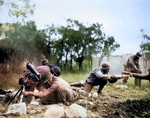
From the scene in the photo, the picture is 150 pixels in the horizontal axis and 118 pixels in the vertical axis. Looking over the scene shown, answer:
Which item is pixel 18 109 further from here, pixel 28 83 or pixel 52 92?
pixel 52 92

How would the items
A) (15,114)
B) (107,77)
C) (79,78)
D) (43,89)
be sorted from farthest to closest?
(79,78)
(107,77)
(43,89)
(15,114)

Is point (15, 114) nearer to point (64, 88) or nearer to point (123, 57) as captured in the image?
point (64, 88)

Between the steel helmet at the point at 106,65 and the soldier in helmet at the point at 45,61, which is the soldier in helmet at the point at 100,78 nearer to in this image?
the steel helmet at the point at 106,65

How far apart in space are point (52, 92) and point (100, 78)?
1.39 m

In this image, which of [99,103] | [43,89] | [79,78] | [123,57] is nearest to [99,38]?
[123,57]

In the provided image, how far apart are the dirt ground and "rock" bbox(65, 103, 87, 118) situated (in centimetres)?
13

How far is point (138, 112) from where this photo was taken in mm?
3607

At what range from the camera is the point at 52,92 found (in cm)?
358

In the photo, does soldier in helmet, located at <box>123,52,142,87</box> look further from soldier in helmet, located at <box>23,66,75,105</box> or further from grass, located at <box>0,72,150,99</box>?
soldier in helmet, located at <box>23,66,75,105</box>

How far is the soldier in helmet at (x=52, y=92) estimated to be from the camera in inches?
140

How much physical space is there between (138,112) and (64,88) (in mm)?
1538

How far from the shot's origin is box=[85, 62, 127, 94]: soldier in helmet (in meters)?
4.34

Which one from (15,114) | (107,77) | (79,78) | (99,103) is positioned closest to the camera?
(15,114)

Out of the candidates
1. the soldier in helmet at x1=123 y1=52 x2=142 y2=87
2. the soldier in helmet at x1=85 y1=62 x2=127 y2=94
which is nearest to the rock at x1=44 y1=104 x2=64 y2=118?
the soldier in helmet at x1=85 y1=62 x2=127 y2=94
